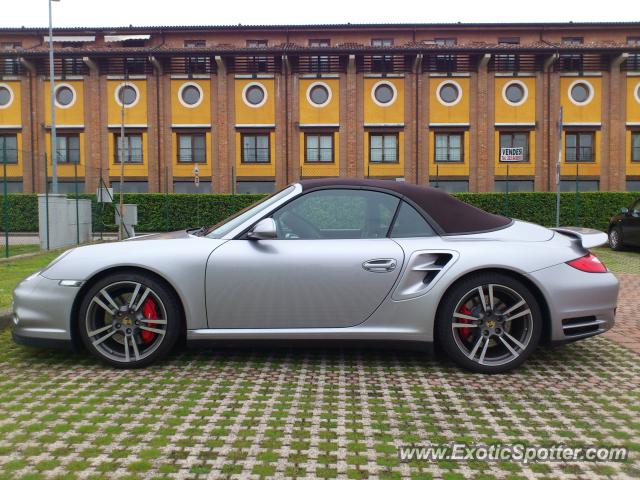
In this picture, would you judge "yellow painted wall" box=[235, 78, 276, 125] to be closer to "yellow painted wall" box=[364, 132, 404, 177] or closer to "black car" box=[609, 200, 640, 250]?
"yellow painted wall" box=[364, 132, 404, 177]

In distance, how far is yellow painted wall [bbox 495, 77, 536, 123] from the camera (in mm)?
31344

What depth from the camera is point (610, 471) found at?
2.22m

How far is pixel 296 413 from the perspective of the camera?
2.84 m

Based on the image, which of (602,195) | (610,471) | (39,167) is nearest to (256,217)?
(610,471)

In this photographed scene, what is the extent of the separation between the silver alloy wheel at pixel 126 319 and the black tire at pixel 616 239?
1359cm

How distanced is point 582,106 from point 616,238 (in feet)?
70.5

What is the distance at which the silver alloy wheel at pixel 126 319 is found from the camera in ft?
11.6

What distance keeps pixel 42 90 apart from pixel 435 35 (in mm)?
27017

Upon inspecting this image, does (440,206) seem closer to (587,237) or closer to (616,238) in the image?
(587,237)

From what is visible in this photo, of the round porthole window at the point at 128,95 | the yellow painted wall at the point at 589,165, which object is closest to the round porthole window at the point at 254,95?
the round porthole window at the point at 128,95

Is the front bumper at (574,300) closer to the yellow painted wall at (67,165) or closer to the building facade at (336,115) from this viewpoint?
the building facade at (336,115)

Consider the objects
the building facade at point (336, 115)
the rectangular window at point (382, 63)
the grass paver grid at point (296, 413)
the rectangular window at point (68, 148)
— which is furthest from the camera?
the rectangular window at point (68, 148)

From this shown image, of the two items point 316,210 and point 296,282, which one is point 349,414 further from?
point 316,210

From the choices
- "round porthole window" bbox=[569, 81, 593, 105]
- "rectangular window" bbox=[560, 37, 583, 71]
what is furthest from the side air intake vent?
"rectangular window" bbox=[560, 37, 583, 71]
